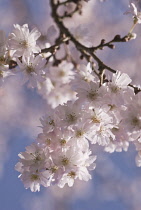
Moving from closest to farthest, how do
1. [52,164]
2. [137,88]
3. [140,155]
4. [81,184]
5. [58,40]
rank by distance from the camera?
[58,40], [137,88], [52,164], [140,155], [81,184]

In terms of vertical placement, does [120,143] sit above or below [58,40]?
below

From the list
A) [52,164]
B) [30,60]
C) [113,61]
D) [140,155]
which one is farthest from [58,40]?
[113,61]

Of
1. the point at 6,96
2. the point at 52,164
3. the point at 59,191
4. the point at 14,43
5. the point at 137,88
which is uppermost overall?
the point at 6,96

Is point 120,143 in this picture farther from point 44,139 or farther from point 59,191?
point 59,191

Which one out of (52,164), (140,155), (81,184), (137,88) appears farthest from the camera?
(81,184)

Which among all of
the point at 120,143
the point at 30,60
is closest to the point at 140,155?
the point at 120,143

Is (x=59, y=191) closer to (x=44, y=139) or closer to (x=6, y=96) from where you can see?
(x=6, y=96)

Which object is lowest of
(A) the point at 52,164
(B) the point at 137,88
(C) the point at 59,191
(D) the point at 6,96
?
(A) the point at 52,164

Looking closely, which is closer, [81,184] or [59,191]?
[59,191]

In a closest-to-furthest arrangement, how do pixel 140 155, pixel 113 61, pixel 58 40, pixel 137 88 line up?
pixel 58 40, pixel 137 88, pixel 140 155, pixel 113 61
